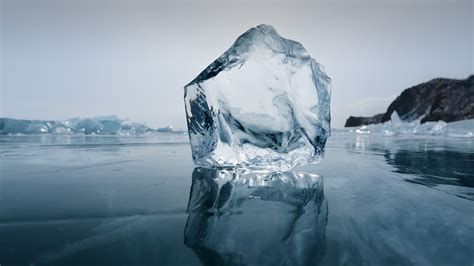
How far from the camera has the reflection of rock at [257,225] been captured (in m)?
0.77

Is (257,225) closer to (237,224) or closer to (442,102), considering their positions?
(237,224)

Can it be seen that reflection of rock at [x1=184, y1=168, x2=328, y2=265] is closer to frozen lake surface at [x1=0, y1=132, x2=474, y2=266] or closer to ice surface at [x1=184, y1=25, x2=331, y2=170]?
frozen lake surface at [x1=0, y1=132, x2=474, y2=266]

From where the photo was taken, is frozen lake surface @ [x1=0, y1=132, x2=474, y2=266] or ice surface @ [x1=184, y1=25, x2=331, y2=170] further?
ice surface @ [x1=184, y1=25, x2=331, y2=170]

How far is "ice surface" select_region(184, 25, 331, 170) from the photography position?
2504 millimetres

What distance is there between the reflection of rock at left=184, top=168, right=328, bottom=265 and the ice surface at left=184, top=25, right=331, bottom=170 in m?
0.90

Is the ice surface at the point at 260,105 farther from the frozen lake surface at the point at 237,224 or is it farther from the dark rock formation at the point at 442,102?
the dark rock formation at the point at 442,102

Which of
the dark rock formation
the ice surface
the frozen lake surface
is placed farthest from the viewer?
the dark rock formation

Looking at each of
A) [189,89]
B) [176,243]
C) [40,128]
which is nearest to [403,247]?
[176,243]

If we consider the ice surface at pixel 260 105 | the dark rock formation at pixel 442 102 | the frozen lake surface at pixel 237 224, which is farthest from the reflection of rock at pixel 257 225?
the dark rock formation at pixel 442 102

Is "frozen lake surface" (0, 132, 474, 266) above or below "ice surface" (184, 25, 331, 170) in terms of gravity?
below

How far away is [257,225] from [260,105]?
166 centimetres

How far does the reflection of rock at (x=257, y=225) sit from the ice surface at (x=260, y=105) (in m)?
0.90

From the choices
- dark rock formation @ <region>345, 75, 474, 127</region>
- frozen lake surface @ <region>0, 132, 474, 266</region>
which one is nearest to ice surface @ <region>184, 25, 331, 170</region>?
frozen lake surface @ <region>0, 132, 474, 266</region>

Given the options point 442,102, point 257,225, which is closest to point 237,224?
point 257,225
